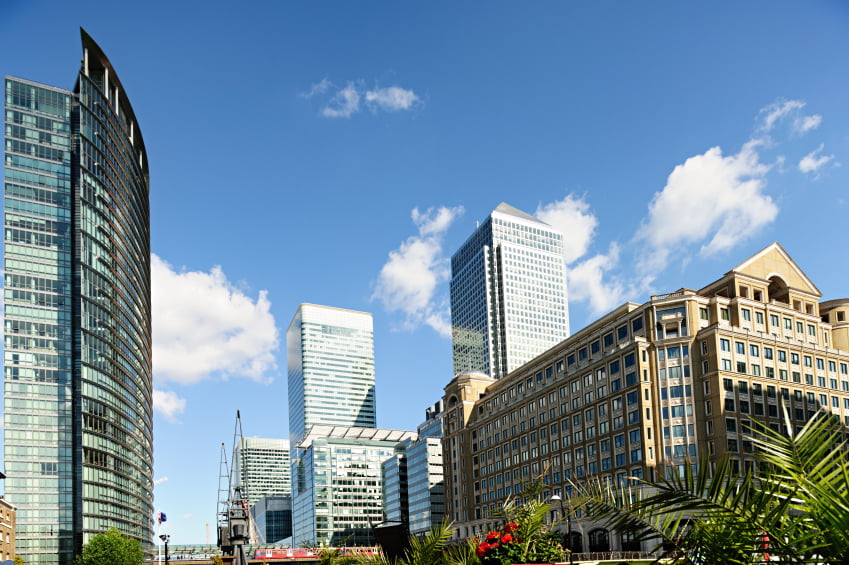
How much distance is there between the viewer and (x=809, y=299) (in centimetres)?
12344

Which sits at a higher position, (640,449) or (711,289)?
(711,289)

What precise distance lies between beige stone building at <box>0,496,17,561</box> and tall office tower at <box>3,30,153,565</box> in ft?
74.4

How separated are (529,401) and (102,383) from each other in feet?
249

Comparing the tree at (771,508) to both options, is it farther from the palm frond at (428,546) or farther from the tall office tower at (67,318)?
the tall office tower at (67,318)

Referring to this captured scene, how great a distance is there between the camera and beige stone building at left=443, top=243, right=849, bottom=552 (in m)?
108

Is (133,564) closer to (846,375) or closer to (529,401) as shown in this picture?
(529,401)

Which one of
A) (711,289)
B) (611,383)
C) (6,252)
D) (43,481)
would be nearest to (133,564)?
(43,481)

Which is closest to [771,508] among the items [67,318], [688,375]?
[688,375]

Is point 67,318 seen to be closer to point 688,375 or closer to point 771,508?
point 688,375

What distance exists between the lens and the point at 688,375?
110125mm

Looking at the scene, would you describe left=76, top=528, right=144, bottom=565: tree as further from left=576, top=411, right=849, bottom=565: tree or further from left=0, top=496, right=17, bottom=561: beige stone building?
left=576, top=411, right=849, bottom=565: tree

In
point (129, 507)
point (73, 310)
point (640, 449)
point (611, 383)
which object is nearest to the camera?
point (640, 449)

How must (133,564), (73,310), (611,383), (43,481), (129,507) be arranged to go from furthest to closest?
(129,507)
(73,310)
(43,481)
(133,564)
(611,383)

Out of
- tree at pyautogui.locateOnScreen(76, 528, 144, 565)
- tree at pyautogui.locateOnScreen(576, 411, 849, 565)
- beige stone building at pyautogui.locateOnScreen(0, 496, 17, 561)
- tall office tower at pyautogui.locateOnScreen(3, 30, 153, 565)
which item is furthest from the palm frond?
tall office tower at pyautogui.locateOnScreen(3, 30, 153, 565)
